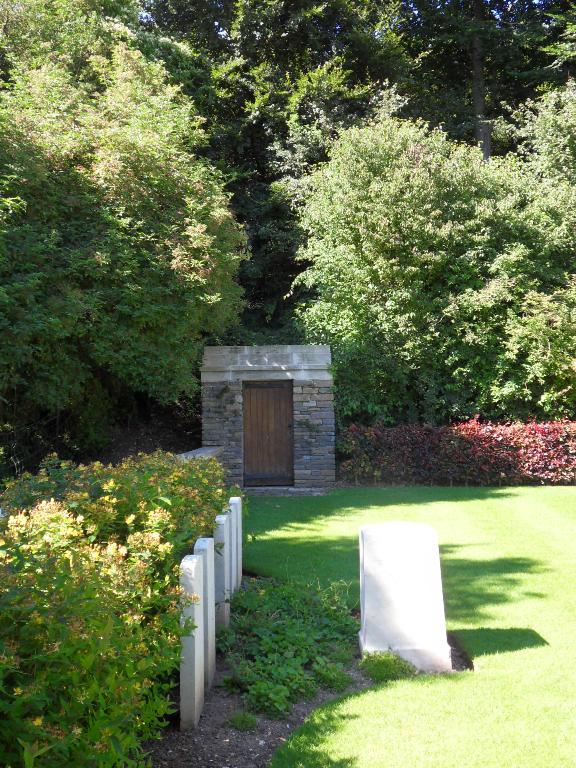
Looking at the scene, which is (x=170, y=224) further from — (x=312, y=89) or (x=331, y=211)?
(x=312, y=89)

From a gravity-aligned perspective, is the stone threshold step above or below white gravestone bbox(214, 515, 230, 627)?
below

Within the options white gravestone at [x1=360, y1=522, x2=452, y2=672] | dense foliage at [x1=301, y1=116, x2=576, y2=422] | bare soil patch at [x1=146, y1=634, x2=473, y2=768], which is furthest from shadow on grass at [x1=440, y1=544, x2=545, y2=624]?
dense foliage at [x1=301, y1=116, x2=576, y2=422]

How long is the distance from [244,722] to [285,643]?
0.91 metres

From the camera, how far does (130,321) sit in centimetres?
1002

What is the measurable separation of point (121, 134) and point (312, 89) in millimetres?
7638

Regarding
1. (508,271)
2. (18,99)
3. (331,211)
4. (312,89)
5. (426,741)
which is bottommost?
(426,741)

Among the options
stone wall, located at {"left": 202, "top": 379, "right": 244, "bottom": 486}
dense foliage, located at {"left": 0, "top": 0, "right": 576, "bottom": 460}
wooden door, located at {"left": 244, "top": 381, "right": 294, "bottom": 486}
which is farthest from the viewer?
wooden door, located at {"left": 244, "top": 381, "right": 294, "bottom": 486}

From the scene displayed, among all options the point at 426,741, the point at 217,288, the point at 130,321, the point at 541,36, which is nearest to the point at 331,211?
the point at 217,288

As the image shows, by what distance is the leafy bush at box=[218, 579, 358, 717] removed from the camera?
3826 millimetres

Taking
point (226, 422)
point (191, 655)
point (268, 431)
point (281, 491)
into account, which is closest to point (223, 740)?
point (191, 655)

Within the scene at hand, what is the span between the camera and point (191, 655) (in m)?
3.36

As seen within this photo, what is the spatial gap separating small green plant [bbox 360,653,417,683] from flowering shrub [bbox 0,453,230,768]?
1232 mm

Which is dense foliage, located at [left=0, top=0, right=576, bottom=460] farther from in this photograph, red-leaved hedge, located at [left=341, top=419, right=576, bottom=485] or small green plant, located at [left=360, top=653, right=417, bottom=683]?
small green plant, located at [left=360, top=653, right=417, bottom=683]

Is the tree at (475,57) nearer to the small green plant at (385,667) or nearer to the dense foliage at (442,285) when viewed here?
the dense foliage at (442,285)
